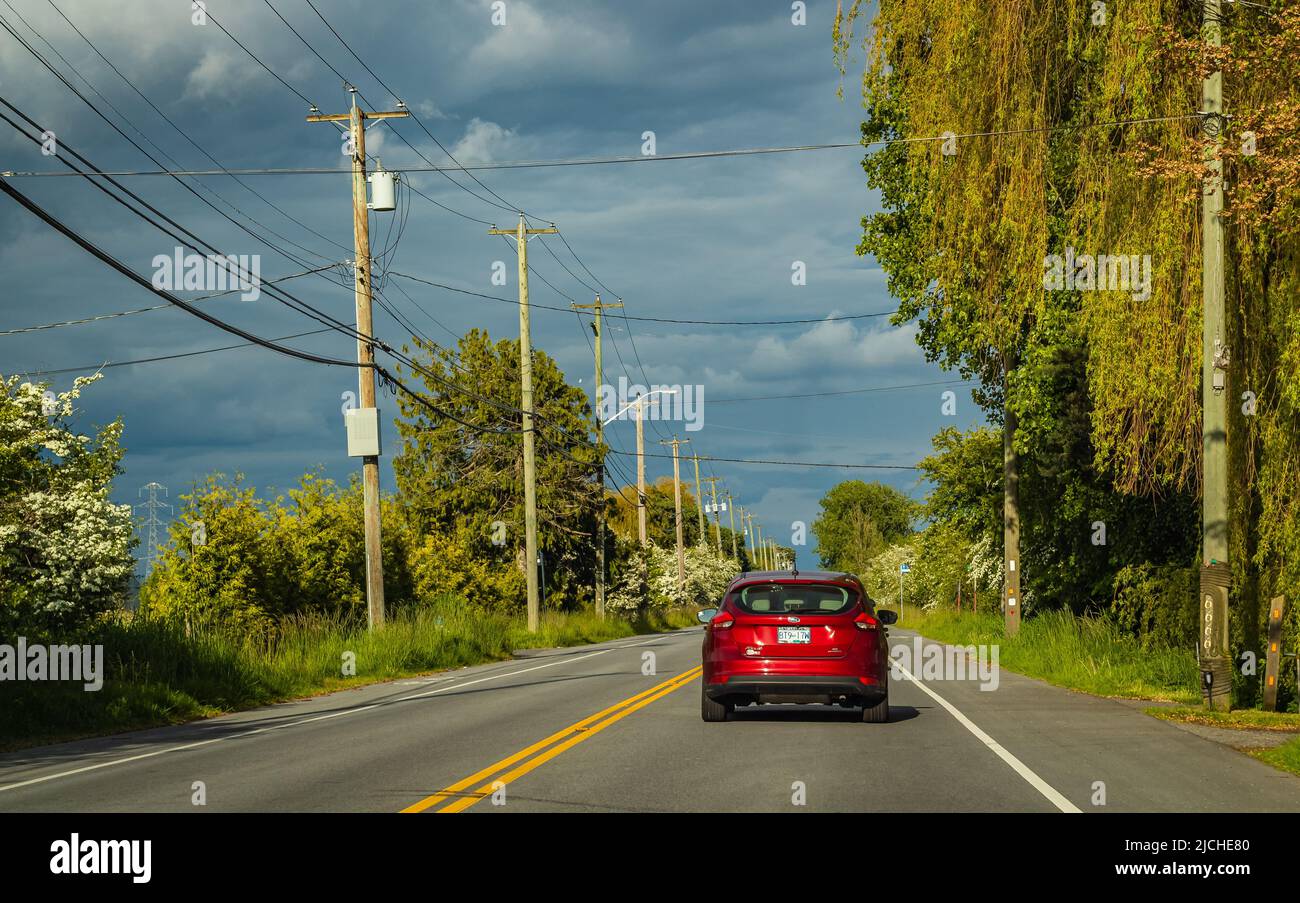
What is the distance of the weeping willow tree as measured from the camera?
55.5 ft

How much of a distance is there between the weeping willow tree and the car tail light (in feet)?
17.8

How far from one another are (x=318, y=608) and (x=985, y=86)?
2211 cm

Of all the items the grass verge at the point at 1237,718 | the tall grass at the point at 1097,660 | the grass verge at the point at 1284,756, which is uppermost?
the grass verge at the point at 1284,756

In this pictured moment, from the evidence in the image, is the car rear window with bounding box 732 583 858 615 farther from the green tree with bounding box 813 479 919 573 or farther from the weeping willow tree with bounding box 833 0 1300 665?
the green tree with bounding box 813 479 919 573

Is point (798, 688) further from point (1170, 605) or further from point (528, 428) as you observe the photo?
point (528, 428)

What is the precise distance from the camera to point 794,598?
15961 mm

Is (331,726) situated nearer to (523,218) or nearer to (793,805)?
(793,805)

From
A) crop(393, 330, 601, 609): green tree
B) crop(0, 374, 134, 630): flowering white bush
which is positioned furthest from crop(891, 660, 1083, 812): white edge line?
crop(393, 330, 601, 609): green tree

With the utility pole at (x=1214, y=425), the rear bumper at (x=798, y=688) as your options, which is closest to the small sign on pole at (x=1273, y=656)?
the utility pole at (x=1214, y=425)

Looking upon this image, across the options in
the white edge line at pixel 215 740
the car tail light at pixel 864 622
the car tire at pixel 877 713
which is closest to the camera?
the white edge line at pixel 215 740

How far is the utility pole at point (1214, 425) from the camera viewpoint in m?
17.1

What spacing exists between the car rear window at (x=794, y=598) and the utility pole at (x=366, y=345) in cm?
1403

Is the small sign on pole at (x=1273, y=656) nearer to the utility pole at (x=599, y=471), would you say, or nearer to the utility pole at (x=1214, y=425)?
the utility pole at (x=1214, y=425)
